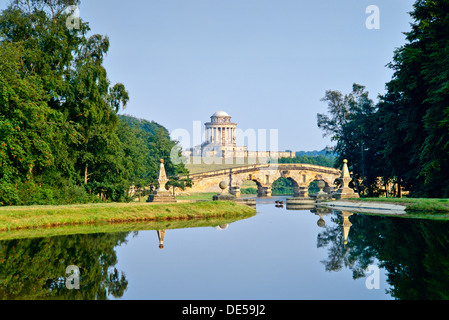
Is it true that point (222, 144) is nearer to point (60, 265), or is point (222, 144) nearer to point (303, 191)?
point (303, 191)

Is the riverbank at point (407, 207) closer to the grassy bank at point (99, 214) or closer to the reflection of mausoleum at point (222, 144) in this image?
the grassy bank at point (99, 214)

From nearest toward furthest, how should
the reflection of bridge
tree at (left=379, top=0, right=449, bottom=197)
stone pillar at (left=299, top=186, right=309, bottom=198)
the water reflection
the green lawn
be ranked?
the water reflection, the green lawn, tree at (left=379, top=0, right=449, bottom=197), the reflection of bridge, stone pillar at (left=299, top=186, right=309, bottom=198)

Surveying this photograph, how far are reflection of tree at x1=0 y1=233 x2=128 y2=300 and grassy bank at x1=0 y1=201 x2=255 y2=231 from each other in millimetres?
4150

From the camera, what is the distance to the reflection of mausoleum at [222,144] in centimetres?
11612

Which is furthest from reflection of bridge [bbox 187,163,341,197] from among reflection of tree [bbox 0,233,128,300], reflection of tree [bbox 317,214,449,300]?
reflection of tree [bbox 0,233,128,300]

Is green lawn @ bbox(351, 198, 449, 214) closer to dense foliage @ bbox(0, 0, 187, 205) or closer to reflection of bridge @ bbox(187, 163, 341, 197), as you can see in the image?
dense foliage @ bbox(0, 0, 187, 205)

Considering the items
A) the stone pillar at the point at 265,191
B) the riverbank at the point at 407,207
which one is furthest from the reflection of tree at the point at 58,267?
the stone pillar at the point at 265,191

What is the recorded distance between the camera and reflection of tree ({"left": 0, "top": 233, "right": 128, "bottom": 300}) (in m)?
7.80

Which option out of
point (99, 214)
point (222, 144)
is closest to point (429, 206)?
point (99, 214)

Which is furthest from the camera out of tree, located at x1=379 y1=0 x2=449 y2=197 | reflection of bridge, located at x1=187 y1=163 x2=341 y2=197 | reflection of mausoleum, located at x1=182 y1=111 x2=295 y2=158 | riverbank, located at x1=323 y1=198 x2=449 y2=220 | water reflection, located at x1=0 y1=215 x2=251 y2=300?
reflection of mausoleum, located at x1=182 y1=111 x2=295 y2=158

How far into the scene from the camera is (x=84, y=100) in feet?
96.0

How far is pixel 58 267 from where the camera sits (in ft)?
32.7
